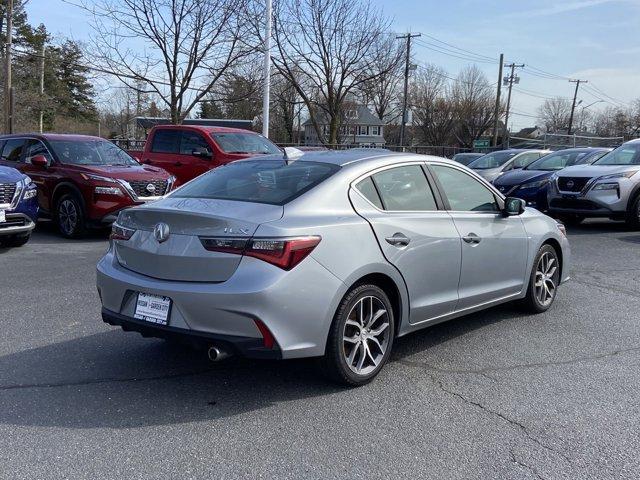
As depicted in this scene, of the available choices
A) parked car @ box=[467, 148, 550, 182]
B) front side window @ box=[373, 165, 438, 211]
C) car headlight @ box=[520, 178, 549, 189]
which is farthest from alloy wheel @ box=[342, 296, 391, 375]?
parked car @ box=[467, 148, 550, 182]

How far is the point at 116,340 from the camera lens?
506 cm

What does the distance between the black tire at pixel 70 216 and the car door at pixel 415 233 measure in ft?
23.3

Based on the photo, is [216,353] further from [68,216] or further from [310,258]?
[68,216]

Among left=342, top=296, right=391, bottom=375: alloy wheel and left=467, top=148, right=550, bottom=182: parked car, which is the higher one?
left=467, top=148, right=550, bottom=182: parked car

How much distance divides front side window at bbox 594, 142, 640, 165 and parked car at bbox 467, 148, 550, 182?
4185 millimetres

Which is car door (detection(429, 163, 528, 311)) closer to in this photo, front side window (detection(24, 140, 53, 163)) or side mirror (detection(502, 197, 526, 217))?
side mirror (detection(502, 197, 526, 217))

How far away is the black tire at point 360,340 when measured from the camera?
12.9 feet

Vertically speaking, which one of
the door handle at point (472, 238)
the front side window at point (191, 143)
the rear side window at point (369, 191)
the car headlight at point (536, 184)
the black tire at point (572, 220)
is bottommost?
the black tire at point (572, 220)

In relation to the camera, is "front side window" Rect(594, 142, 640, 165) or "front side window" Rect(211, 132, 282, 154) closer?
"front side window" Rect(594, 142, 640, 165)

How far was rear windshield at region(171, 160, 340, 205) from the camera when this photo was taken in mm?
4188

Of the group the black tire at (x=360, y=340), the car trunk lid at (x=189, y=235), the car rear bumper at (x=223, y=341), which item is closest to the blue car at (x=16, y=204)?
the car trunk lid at (x=189, y=235)

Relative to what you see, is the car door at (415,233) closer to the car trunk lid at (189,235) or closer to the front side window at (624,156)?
the car trunk lid at (189,235)

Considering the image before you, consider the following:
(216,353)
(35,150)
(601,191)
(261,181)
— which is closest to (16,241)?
(35,150)

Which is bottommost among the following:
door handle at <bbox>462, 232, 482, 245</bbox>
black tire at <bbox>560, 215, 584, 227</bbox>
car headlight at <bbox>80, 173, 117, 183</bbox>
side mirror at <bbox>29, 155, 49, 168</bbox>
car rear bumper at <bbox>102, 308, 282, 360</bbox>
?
car rear bumper at <bbox>102, 308, 282, 360</bbox>
